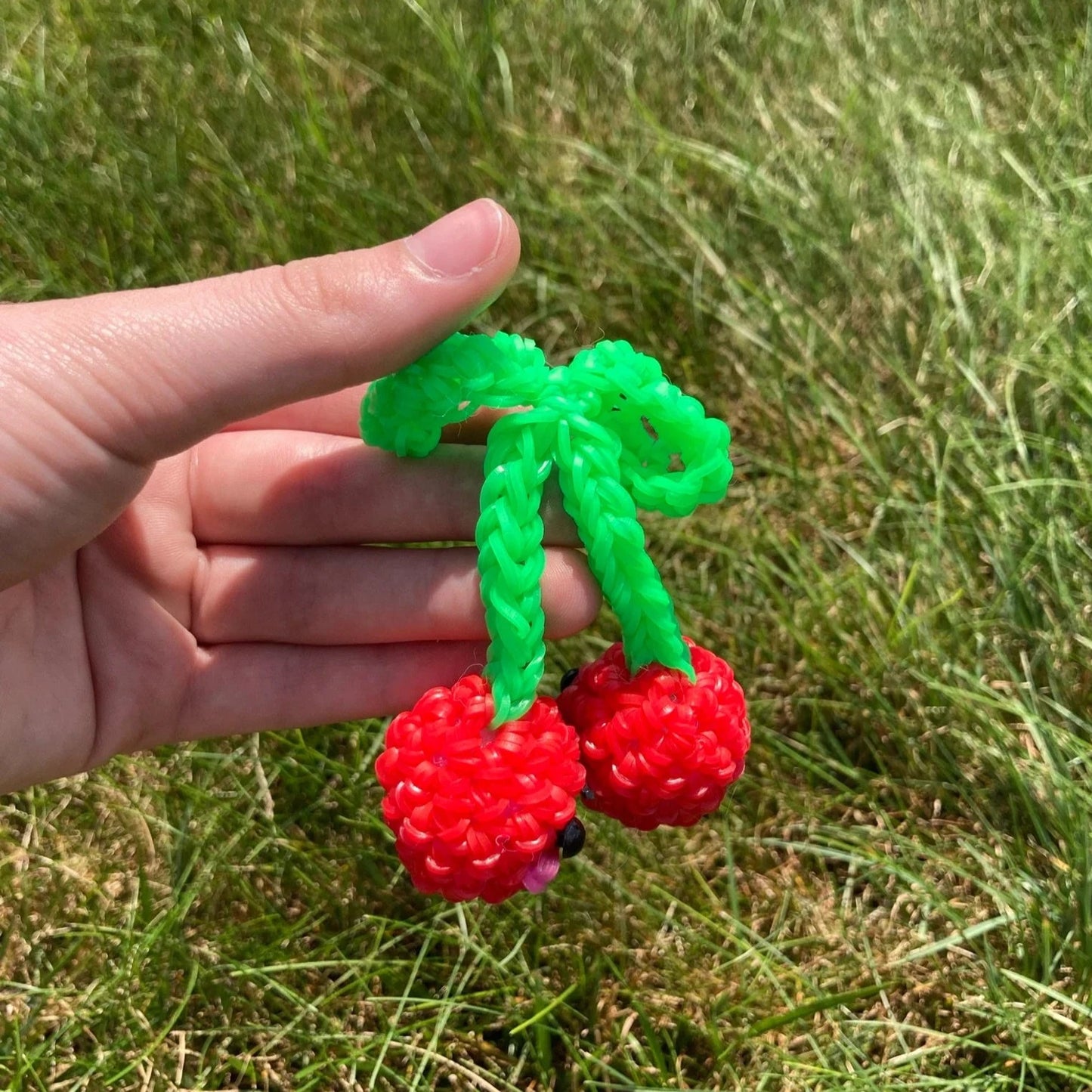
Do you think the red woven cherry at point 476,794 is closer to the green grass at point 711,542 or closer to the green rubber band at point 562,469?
the green rubber band at point 562,469

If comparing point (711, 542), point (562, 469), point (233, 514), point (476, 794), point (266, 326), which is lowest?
point (711, 542)

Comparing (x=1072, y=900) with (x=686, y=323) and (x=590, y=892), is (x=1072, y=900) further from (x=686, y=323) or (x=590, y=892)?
(x=686, y=323)

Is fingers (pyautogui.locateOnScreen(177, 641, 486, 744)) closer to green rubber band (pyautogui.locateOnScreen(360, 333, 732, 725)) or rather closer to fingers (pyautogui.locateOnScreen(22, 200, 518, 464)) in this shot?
green rubber band (pyautogui.locateOnScreen(360, 333, 732, 725))

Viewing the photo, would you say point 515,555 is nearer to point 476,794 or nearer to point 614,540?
point 614,540

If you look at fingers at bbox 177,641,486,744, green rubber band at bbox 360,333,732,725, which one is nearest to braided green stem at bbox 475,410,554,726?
green rubber band at bbox 360,333,732,725

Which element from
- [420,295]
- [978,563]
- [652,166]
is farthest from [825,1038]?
[652,166]

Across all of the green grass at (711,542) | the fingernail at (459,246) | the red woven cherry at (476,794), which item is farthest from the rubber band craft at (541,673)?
the green grass at (711,542)

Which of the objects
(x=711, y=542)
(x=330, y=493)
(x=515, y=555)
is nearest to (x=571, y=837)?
(x=515, y=555)
